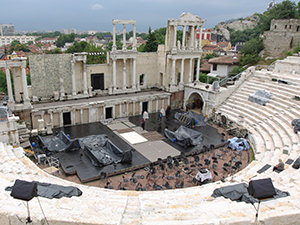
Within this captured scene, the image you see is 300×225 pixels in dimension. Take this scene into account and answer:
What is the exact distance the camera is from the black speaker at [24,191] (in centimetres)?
761

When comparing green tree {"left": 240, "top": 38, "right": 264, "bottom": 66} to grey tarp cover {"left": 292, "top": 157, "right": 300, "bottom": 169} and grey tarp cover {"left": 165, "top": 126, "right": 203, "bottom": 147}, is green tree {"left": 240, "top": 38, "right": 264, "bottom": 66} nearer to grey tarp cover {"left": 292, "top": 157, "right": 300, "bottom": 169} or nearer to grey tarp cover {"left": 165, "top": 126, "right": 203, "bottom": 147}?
grey tarp cover {"left": 165, "top": 126, "right": 203, "bottom": 147}

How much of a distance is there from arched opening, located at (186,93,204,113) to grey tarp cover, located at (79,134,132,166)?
14.9m

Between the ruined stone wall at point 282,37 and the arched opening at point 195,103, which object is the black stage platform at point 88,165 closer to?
the arched opening at point 195,103

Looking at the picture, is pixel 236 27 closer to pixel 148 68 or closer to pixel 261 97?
pixel 148 68

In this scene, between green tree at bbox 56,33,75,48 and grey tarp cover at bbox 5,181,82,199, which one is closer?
grey tarp cover at bbox 5,181,82,199

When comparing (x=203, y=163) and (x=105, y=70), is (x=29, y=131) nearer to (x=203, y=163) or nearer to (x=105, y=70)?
(x=105, y=70)

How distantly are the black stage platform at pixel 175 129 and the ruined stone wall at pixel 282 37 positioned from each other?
24181 mm

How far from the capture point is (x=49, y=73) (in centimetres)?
2702

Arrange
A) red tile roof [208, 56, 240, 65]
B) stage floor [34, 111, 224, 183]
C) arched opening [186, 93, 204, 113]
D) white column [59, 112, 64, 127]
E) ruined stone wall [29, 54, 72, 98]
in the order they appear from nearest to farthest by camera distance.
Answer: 1. stage floor [34, 111, 224, 183]
2. white column [59, 112, 64, 127]
3. ruined stone wall [29, 54, 72, 98]
4. arched opening [186, 93, 204, 113]
5. red tile roof [208, 56, 240, 65]

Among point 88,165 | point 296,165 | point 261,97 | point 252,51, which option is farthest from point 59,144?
point 252,51

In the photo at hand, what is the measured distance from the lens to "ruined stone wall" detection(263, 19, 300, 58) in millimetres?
43500

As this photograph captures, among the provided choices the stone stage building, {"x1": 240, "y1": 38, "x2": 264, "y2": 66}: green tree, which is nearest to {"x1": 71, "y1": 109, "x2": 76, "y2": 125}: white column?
the stone stage building

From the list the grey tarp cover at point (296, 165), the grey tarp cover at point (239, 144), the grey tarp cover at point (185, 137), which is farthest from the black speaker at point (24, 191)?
the grey tarp cover at point (239, 144)

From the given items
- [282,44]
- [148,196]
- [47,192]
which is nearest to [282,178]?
[148,196]
